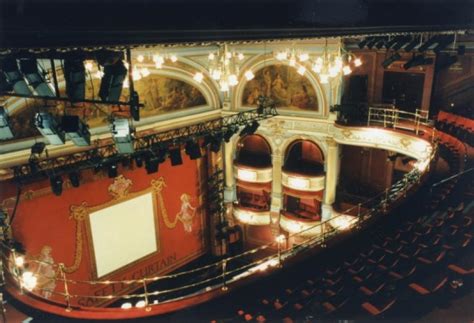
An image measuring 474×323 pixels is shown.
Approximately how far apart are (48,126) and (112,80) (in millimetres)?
1411

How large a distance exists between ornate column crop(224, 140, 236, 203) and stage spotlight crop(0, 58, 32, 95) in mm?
10953

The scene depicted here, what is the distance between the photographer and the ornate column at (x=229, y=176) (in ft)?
52.5

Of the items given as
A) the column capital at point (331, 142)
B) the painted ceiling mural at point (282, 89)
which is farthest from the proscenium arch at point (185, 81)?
the column capital at point (331, 142)

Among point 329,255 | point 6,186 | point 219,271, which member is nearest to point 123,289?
point 219,271

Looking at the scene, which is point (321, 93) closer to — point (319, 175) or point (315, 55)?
point (315, 55)

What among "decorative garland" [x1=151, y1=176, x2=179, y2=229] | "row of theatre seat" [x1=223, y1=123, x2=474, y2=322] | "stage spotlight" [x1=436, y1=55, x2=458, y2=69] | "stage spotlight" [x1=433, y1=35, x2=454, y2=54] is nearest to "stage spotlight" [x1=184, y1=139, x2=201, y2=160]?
"decorative garland" [x1=151, y1=176, x2=179, y2=229]

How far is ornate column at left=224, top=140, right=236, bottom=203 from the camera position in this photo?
52.5 feet

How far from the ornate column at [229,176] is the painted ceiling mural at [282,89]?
2103mm

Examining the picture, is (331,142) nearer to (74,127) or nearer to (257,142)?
(257,142)

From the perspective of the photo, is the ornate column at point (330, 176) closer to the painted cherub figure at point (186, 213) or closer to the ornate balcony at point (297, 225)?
the ornate balcony at point (297, 225)

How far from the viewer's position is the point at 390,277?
5.81 m

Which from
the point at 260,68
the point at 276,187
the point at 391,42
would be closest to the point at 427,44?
the point at 391,42

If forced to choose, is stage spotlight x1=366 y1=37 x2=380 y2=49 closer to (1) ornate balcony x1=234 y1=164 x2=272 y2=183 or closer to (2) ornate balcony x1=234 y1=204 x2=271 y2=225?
(1) ornate balcony x1=234 y1=164 x2=272 y2=183

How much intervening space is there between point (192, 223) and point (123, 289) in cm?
354
